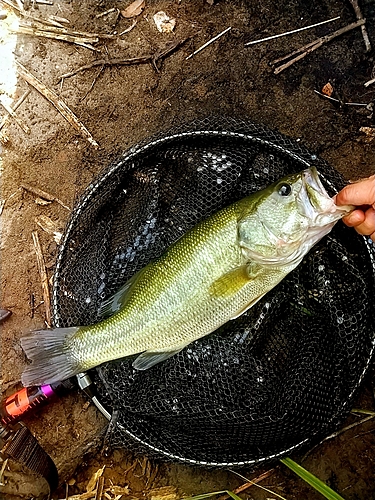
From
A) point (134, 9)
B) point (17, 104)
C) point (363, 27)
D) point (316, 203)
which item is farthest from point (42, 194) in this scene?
point (363, 27)

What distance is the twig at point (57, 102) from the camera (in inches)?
145

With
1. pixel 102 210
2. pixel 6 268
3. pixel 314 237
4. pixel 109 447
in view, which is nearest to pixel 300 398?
pixel 314 237

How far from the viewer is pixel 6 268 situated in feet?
11.8

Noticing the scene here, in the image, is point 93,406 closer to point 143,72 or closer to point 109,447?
point 109,447

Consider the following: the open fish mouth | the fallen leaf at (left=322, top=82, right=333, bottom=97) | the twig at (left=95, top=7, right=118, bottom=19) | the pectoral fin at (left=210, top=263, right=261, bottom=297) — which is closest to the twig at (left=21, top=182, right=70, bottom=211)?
the twig at (left=95, top=7, right=118, bottom=19)

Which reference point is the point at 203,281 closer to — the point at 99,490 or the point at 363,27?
the point at 99,490

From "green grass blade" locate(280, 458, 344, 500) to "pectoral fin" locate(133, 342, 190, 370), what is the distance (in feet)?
2.71

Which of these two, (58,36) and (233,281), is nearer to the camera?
(233,281)

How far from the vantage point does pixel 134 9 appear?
12.4ft

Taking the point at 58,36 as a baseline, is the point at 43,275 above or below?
below

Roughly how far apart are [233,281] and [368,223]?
633 mm

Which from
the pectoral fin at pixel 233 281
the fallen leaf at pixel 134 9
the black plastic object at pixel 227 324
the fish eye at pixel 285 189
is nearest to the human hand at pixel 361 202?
the fish eye at pixel 285 189

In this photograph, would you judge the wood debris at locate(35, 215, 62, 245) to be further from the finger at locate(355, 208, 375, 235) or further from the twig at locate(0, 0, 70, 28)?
the finger at locate(355, 208, 375, 235)

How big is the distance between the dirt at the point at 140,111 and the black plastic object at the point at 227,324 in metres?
0.33
